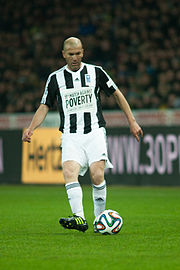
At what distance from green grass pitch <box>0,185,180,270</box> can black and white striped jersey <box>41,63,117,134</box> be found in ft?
3.74

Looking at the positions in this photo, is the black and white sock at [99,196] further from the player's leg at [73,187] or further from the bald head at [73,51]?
the bald head at [73,51]

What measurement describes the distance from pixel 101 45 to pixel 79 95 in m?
12.7

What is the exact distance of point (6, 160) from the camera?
1683 cm

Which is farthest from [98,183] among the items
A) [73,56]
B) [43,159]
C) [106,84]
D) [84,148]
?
[43,159]

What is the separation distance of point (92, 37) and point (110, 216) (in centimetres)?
1385

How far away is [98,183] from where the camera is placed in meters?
6.98

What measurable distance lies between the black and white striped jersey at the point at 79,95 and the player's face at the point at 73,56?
10cm

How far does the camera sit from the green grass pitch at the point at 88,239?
16.3 feet

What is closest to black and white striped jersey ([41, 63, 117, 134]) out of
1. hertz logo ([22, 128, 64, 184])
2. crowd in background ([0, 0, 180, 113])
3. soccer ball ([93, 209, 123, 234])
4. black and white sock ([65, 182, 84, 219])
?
black and white sock ([65, 182, 84, 219])

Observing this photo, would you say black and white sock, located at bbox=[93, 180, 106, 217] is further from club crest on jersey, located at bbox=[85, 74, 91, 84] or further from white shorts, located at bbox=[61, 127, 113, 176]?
club crest on jersey, located at bbox=[85, 74, 91, 84]

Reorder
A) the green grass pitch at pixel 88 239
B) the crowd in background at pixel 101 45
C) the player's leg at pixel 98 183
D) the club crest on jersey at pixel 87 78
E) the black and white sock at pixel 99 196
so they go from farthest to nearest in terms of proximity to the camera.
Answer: the crowd in background at pixel 101 45
the club crest on jersey at pixel 87 78
the black and white sock at pixel 99 196
the player's leg at pixel 98 183
the green grass pitch at pixel 88 239

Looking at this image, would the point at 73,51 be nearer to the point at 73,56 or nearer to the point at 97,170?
the point at 73,56

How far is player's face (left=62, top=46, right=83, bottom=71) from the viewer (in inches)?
272

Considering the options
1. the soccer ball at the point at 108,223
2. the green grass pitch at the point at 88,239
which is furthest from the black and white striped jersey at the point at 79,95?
the green grass pitch at the point at 88,239
